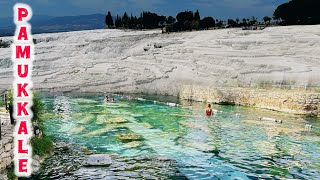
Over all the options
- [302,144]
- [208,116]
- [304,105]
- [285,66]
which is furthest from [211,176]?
[285,66]

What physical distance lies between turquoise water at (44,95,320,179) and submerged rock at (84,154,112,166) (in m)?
2.41

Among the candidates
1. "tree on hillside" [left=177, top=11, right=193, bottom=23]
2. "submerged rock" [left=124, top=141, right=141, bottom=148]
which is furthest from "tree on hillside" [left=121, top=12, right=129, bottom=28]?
"submerged rock" [left=124, top=141, right=141, bottom=148]

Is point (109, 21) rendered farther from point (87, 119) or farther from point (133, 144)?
point (133, 144)

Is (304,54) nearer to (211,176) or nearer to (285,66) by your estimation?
(285,66)

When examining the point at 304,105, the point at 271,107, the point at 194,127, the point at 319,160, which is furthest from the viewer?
the point at 271,107

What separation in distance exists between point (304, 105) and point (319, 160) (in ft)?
57.3

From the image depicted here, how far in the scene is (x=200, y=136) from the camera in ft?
103

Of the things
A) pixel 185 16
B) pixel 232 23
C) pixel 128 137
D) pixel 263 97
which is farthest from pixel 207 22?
pixel 128 137

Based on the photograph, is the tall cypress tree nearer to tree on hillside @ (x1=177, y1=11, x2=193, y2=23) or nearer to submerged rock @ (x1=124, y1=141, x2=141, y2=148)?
tree on hillside @ (x1=177, y1=11, x2=193, y2=23)

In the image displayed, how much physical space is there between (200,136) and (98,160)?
394 inches

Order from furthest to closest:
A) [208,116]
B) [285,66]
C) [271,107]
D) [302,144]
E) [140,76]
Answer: [140,76], [285,66], [271,107], [208,116], [302,144]

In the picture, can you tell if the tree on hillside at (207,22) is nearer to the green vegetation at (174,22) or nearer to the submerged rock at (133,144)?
the green vegetation at (174,22)

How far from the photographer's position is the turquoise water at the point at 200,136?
24.1 metres

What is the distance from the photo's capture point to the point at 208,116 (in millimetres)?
39344
